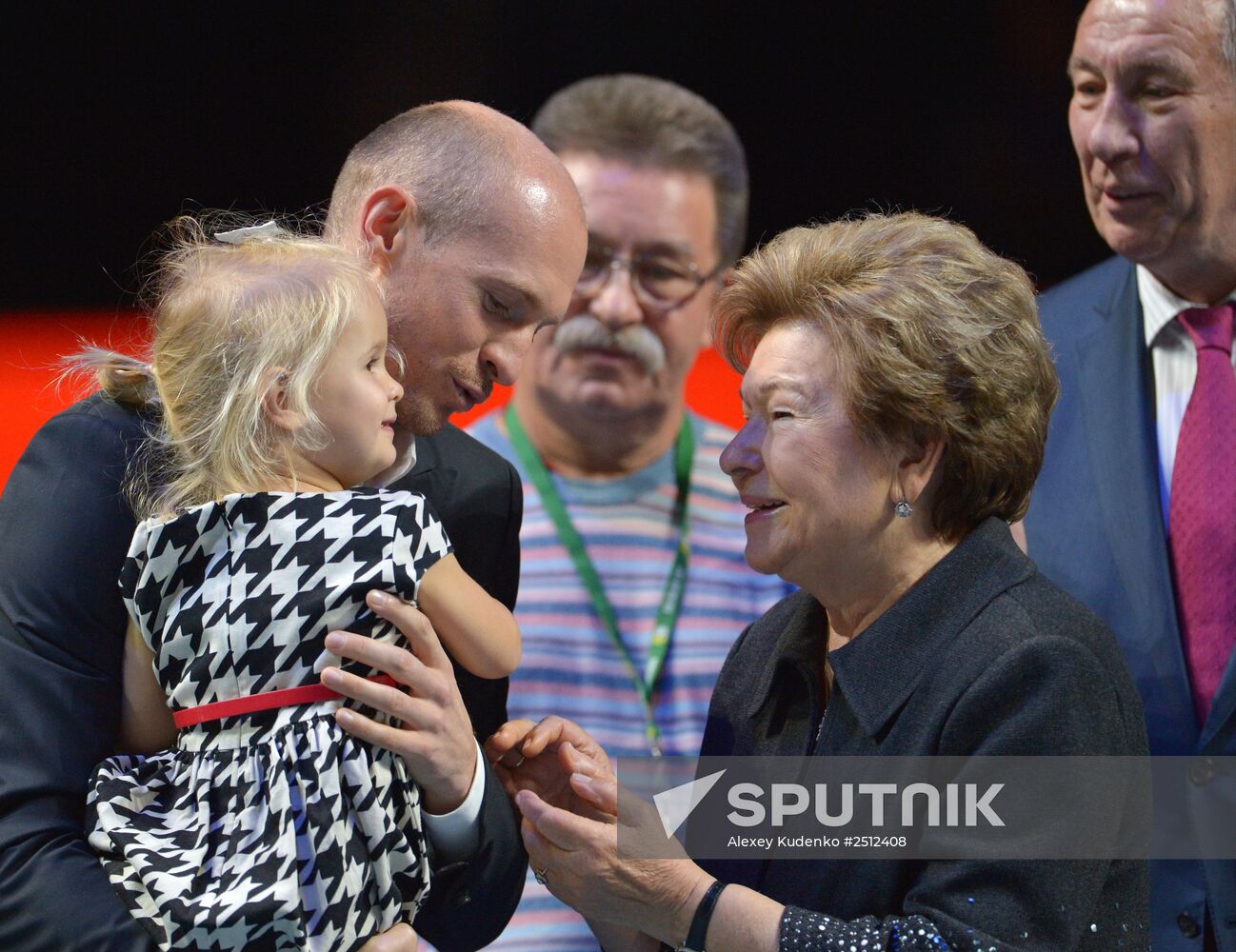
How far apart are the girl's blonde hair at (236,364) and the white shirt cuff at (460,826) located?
50 centimetres

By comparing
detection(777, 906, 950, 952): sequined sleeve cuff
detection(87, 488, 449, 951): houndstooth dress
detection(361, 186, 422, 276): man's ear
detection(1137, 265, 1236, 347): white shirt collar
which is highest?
detection(361, 186, 422, 276): man's ear

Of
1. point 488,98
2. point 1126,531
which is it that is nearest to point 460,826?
point 1126,531

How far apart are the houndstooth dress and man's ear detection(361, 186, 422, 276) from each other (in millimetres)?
515

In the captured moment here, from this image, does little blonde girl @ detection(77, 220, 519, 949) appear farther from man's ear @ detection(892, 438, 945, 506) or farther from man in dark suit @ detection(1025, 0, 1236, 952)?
man in dark suit @ detection(1025, 0, 1236, 952)

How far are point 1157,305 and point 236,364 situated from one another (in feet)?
5.82

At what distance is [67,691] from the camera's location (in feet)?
5.73

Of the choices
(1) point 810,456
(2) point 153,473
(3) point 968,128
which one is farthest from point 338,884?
(3) point 968,128

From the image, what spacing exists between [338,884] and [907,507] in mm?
944

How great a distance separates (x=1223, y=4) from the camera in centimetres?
258

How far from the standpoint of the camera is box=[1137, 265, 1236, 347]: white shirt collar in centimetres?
261

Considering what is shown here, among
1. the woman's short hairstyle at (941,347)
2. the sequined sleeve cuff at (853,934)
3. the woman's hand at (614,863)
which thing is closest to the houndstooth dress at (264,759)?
the woman's hand at (614,863)

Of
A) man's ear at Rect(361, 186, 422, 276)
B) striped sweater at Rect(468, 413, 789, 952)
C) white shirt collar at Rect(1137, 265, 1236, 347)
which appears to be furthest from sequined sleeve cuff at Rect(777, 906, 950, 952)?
striped sweater at Rect(468, 413, 789, 952)

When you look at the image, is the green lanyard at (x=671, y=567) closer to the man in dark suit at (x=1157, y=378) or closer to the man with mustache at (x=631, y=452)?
the man with mustache at (x=631, y=452)

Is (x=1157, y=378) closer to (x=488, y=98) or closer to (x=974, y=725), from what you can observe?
(x=974, y=725)
